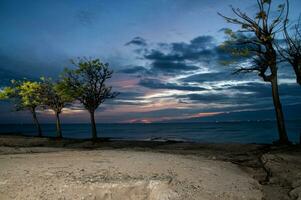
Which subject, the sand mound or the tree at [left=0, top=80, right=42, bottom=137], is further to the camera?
the tree at [left=0, top=80, right=42, bottom=137]

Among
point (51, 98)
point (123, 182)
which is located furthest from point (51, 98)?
point (123, 182)

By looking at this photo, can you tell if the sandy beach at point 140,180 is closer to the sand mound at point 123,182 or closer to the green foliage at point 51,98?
the sand mound at point 123,182

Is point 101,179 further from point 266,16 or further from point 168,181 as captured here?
point 266,16

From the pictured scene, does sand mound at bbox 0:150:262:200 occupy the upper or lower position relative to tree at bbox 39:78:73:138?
lower

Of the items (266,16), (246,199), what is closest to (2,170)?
(246,199)

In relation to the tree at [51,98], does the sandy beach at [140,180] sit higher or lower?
lower

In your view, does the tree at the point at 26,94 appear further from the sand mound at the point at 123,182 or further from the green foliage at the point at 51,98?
the sand mound at the point at 123,182

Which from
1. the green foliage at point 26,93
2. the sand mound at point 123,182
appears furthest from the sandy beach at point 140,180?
the green foliage at point 26,93

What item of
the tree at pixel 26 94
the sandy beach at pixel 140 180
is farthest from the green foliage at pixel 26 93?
the sandy beach at pixel 140 180

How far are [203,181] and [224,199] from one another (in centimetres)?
131

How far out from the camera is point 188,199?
857cm

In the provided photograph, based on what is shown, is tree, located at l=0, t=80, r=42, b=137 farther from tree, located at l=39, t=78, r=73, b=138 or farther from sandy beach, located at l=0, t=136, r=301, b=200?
sandy beach, located at l=0, t=136, r=301, b=200

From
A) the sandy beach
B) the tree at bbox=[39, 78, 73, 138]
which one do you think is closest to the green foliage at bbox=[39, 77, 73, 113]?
the tree at bbox=[39, 78, 73, 138]

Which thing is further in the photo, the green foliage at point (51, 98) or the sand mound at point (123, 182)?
the green foliage at point (51, 98)
